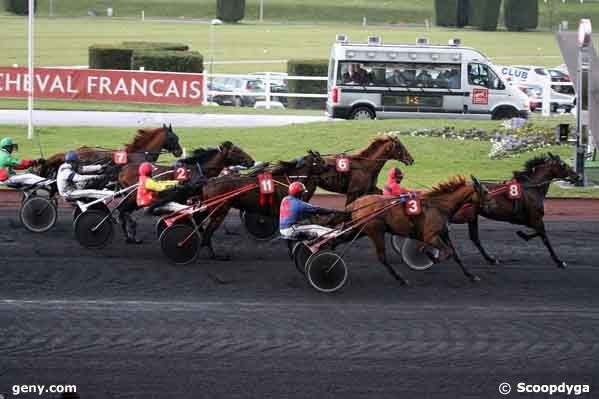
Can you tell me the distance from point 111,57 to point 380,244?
2458cm

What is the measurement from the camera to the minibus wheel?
26.0 m

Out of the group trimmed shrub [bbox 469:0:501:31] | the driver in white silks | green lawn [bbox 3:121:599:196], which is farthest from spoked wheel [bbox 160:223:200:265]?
trimmed shrub [bbox 469:0:501:31]

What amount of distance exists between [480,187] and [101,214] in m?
4.47

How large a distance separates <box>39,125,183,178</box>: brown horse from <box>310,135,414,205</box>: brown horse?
2.41 meters

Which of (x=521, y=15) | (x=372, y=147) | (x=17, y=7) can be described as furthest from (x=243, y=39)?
(x=372, y=147)

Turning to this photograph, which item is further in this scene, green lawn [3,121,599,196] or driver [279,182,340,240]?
green lawn [3,121,599,196]

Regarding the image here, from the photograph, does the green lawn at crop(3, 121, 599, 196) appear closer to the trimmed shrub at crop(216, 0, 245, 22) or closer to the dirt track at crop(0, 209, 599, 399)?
the dirt track at crop(0, 209, 599, 399)

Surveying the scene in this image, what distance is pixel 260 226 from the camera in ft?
44.0

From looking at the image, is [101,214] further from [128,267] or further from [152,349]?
[152,349]

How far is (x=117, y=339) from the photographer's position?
29.7ft

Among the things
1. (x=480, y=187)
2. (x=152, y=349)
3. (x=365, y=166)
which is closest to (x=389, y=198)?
(x=480, y=187)

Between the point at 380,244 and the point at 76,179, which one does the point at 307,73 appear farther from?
the point at 380,244

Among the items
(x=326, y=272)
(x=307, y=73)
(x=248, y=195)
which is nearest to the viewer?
(x=326, y=272)

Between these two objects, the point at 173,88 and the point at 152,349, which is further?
the point at 173,88
